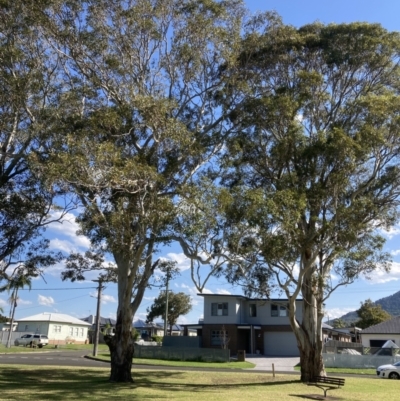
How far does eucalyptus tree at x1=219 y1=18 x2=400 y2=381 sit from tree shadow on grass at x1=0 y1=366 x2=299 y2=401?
180 inches

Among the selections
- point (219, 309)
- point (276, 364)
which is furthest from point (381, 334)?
point (219, 309)

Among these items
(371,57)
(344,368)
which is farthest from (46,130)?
(344,368)

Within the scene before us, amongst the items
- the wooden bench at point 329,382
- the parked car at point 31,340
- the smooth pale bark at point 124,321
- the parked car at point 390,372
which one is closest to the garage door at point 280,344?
the parked car at point 390,372

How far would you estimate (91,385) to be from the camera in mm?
18438

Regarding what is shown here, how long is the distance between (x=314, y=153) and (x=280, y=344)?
34452 millimetres

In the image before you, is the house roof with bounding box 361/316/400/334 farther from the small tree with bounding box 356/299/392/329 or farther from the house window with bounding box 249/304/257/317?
the small tree with bounding box 356/299/392/329

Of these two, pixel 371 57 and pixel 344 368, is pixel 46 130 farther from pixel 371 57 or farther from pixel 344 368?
pixel 344 368

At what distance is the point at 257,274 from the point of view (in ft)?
72.1

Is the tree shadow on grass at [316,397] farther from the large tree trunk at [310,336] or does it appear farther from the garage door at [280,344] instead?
the garage door at [280,344]

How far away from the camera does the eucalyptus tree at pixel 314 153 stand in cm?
1978

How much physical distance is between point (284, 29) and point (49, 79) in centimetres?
1132

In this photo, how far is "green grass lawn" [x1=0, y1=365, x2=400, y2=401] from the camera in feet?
50.8

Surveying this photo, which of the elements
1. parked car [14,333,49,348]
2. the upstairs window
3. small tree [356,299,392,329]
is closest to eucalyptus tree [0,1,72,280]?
the upstairs window

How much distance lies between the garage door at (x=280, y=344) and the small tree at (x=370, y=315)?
27.4 m
